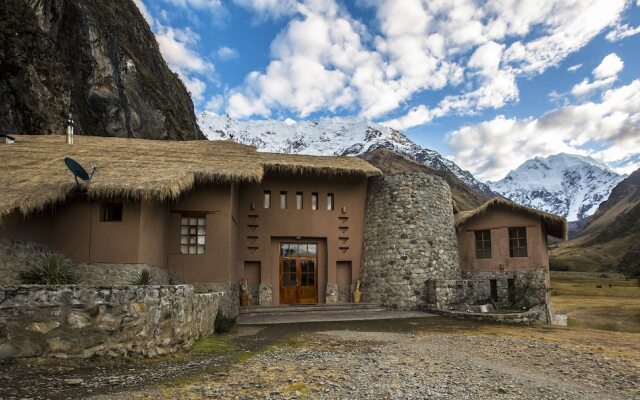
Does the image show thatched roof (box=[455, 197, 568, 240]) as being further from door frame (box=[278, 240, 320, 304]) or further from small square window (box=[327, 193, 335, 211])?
door frame (box=[278, 240, 320, 304])

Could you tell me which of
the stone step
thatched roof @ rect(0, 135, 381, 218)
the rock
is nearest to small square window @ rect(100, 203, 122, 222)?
thatched roof @ rect(0, 135, 381, 218)

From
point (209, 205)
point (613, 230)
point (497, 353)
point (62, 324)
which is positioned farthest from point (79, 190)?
point (613, 230)

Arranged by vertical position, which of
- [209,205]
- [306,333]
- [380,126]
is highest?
[380,126]

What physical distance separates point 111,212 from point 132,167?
169 cm

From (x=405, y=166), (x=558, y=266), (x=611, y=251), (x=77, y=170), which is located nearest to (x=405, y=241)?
(x=77, y=170)

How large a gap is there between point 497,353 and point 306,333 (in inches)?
204

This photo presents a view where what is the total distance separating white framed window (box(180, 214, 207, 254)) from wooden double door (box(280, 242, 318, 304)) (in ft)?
16.3

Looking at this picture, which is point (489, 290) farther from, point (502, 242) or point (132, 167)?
point (132, 167)

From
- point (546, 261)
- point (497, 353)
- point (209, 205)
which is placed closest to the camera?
point (497, 353)

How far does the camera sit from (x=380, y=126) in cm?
18150

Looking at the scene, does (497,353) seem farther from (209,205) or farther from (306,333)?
(209,205)

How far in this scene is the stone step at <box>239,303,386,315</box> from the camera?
57.9ft

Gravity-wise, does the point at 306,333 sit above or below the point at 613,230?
below

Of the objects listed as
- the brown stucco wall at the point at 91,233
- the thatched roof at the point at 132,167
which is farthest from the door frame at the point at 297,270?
the brown stucco wall at the point at 91,233
